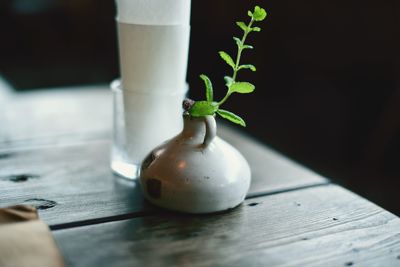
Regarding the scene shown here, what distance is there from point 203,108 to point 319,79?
2224 millimetres

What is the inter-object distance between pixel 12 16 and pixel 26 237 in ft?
13.1

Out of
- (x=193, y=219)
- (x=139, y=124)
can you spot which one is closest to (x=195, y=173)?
(x=193, y=219)

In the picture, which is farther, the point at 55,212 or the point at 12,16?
the point at 12,16

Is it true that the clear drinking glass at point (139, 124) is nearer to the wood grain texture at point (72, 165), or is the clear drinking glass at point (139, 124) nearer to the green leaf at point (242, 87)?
the wood grain texture at point (72, 165)

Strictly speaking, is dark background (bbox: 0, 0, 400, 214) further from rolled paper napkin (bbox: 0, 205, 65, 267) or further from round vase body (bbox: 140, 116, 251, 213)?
rolled paper napkin (bbox: 0, 205, 65, 267)

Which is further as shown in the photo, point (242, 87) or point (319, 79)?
point (319, 79)

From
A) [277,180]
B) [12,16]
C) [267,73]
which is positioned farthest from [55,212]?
[12,16]

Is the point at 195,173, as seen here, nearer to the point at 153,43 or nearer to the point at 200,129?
the point at 200,129

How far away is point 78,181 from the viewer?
0.76 meters

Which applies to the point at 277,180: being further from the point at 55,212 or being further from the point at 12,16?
the point at 12,16

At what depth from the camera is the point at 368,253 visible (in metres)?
0.57

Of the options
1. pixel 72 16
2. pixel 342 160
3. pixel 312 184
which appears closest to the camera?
pixel 312 184

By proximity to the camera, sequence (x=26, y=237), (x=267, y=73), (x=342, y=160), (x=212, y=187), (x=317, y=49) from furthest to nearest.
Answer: (x=267, y=73), (x=317, y=49), (x=342, y=160), (x=212, y=187), (x=26, y=237)

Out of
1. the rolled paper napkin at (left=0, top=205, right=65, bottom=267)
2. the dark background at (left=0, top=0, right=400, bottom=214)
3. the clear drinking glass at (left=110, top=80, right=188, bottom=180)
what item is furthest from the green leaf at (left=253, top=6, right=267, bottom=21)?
the dark background at (left=0, top=0, right=400, bottom=214)
